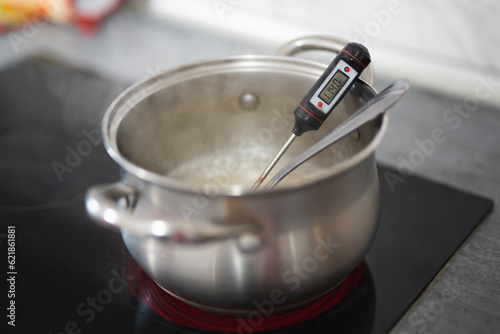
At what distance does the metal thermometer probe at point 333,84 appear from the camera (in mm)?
555

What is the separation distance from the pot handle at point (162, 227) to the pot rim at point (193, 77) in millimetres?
29

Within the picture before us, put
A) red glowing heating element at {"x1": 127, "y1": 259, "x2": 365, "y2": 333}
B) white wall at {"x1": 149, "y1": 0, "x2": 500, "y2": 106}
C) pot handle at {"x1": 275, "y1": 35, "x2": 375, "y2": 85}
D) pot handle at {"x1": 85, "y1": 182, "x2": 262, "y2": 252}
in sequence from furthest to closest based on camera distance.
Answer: white wall at {"x1": 149, "y1": 0, "x2": 500, "y2": 106} → pot handle at {"x1": 275, "y1": 35, "x2": 375, "y2": 85} → red glowing heating element at {"x1": 127, "y1": 259, "x2": 365, "y2": 333} → pot handle at {"x1": 85, "y1": 182, "x2": 262, "y2": 252}

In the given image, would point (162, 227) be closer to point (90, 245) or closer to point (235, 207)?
point (235, 207)

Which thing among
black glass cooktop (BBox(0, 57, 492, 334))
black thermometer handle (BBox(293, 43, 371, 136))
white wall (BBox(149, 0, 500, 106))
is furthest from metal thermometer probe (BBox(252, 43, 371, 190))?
white wall (BBox(149, 0, 500, 106))

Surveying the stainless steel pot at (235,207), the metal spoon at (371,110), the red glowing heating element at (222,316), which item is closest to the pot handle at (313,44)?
the stainless steel pot at (235,207)

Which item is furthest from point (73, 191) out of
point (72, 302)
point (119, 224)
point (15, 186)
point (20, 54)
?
point (20, 54)

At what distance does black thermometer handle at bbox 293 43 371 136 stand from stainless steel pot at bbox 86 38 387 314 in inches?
1.0

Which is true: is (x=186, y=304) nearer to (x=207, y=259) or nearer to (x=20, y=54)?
(x=207, y=259)

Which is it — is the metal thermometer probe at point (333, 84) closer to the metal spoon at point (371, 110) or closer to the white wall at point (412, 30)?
the metal spoon at point (371, 110)

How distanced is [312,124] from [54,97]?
587 mm

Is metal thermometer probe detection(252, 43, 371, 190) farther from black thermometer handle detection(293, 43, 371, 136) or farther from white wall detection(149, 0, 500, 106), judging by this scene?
white wall detection(149, 0, 500, 106)

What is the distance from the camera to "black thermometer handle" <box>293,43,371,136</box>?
555 mm

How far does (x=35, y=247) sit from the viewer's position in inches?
26.4

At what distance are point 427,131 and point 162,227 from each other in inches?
22.0
